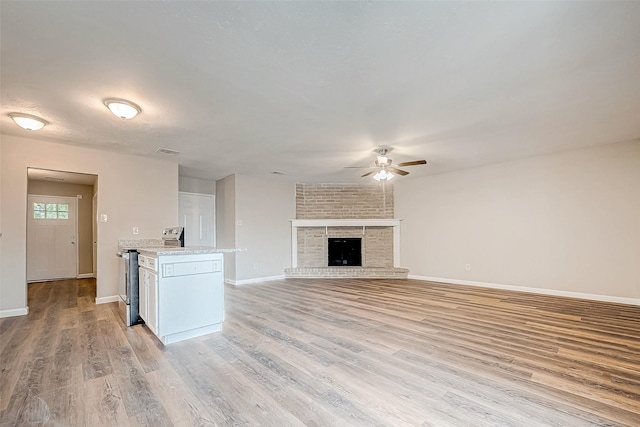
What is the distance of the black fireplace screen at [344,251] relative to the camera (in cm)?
748

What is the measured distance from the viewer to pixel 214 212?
7090 millimetres

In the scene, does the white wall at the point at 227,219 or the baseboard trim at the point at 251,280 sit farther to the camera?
the white wall at the point at 227,219

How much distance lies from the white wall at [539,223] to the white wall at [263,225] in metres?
3.10

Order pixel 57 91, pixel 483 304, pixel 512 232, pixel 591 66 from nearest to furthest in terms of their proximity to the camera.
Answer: pixel 591 66 < pixel 57 91 < pixel 483 304 < pixel 512 232

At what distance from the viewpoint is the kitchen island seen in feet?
9.57

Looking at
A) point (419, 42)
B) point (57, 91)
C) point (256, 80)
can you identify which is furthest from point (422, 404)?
point (57, 91)

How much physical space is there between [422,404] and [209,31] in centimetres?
280

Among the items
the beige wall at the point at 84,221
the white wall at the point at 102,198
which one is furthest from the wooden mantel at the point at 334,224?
the beige wall at the point at 84,221

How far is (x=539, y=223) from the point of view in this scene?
5211 mm

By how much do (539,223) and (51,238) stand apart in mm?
10508

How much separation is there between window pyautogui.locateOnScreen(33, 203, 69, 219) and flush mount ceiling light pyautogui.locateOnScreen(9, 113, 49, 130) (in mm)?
4729

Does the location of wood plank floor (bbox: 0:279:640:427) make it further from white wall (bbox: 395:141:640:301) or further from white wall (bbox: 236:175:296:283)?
white wall (bbox: 236:175:296:283)

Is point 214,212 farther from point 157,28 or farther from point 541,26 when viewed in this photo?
point 541,26

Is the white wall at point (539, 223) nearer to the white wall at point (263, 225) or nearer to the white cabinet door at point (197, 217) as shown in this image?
the white wall at point (263, 225)
